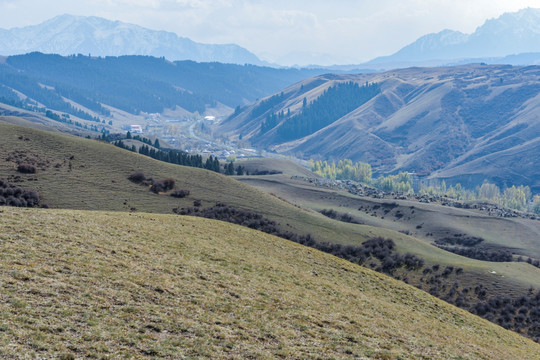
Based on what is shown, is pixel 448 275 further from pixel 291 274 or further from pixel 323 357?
pixel 323 357

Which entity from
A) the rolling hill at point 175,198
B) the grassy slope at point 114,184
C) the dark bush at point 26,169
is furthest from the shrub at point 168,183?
the dark bush at point 26,169

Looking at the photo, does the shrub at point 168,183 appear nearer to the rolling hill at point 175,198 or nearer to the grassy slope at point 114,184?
the rolling hill at point 175,198

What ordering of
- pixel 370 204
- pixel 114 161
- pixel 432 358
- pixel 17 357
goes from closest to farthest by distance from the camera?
pixel 17 357, pixel 432 358, pixel 114 161, pixel 370 204

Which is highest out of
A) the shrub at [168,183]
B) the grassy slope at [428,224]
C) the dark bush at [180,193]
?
the shrub at [168,183]

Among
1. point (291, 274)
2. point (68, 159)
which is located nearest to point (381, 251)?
point (291, 274)

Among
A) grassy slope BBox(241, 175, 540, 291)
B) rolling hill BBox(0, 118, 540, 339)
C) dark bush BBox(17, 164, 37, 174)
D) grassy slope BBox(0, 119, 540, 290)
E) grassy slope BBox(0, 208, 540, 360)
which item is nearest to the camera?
grassy slope BBox(0, 208, 540, 360)

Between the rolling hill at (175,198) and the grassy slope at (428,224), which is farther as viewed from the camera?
the grassy slope at (428,224)

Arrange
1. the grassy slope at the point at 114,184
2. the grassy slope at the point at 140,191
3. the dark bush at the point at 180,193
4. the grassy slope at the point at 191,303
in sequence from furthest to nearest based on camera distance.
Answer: the dark bush at the point at 180,193 → the grassy slope at the point at 114,184 → the grassy slope at the point at 140,191 → the grassy slope at the point at 191,303

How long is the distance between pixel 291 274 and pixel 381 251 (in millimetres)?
39314

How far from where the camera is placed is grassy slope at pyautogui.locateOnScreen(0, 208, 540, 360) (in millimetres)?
21406

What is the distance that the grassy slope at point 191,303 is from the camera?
70.2 ft

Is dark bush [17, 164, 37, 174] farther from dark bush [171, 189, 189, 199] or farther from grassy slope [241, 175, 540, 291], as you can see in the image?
grassy slope [241, 175, 540, 291]

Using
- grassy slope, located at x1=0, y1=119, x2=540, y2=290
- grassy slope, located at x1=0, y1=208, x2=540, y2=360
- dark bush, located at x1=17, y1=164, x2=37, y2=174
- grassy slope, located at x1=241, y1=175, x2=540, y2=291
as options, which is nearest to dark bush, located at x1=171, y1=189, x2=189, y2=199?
grassy slope, located at x1=0, y1=119, x2=540, y2=290

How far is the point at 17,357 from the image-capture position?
57.3 feet
